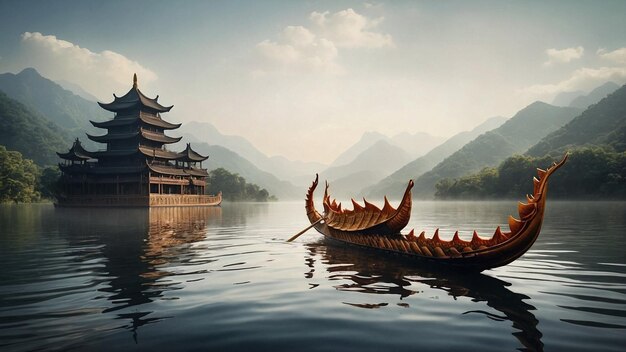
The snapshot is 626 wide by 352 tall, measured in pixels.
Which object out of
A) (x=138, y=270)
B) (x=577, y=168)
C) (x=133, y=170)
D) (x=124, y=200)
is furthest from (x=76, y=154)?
(x=577, y=168)

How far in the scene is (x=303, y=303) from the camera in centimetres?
610

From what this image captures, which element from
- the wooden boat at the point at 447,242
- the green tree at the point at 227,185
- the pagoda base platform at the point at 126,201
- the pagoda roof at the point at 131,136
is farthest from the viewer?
the green tree at the point at 227,185

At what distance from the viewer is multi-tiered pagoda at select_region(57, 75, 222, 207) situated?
47344mm

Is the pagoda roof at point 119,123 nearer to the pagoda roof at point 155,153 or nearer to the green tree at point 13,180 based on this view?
the pagoda roof at point 155,153

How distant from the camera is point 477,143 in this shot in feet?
578

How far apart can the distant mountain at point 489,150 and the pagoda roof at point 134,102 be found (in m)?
116

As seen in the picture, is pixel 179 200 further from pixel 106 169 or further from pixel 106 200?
pixel 106 169

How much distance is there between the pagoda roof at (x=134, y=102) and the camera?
56.0 m

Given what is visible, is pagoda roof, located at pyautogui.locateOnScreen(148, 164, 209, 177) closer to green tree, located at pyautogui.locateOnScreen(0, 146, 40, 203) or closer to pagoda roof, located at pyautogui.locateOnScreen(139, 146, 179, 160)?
pagoda roof, located at pyautogui.locateOnScreen(139, 146, 179, 160)

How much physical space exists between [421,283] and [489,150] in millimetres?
180909

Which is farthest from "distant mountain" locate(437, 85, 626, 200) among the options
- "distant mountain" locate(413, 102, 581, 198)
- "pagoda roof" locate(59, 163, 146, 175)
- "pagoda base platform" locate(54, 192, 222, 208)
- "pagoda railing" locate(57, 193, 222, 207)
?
"pagoda roof" locate(59, 163, 146, 175)

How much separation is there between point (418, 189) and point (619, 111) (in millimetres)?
71591

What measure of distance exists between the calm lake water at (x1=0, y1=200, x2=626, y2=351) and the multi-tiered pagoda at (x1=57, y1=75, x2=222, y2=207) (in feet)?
128

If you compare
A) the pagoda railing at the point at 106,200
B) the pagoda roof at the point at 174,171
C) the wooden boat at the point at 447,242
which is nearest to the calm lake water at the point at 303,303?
the wooden boat at the point at 447,242
